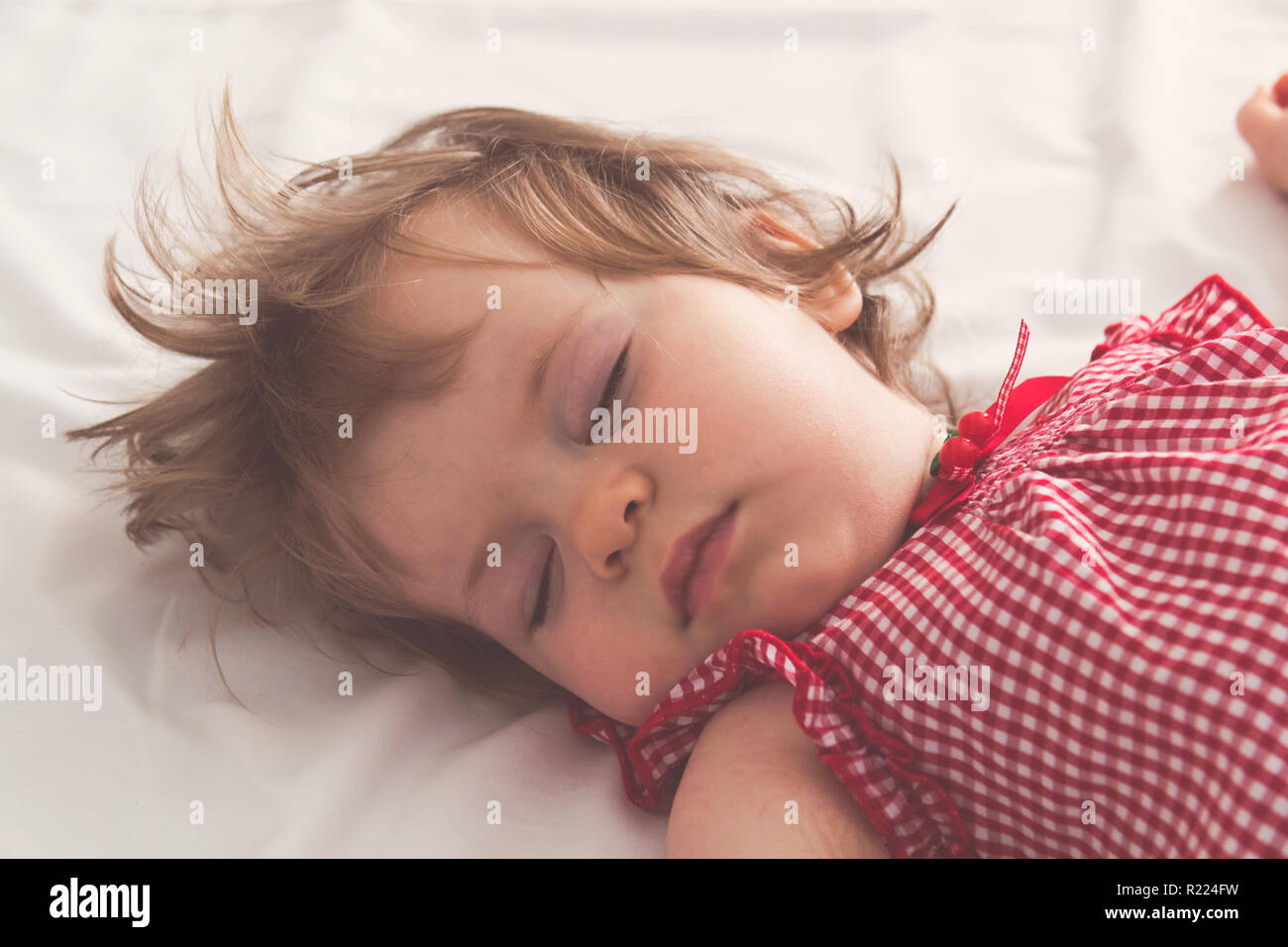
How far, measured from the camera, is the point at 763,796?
2.58 ft

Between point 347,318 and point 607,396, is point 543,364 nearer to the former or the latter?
point 607,396

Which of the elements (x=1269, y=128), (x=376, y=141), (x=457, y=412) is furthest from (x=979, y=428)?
(x=376, y=141)

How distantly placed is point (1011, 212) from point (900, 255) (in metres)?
0.22

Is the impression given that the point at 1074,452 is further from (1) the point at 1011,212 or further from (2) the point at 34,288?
(2) the point at 34,288

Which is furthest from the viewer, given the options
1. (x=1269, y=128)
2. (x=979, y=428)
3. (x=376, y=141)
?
(x=376, y=141)

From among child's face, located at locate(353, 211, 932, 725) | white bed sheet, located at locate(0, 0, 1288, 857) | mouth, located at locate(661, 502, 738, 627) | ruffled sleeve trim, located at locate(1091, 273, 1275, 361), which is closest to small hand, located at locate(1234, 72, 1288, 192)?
white bed sheet, located at locate(0, 0, 1288, 857)

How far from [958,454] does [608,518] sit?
1.02 feet

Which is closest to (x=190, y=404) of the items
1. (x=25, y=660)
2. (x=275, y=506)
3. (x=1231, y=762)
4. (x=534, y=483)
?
(x=275, y=506)

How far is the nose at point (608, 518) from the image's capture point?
84cm

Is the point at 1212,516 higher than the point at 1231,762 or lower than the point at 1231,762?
higher

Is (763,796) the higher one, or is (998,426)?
(998,426)

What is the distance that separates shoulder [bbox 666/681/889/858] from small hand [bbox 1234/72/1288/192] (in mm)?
928

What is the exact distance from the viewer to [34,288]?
1282mm

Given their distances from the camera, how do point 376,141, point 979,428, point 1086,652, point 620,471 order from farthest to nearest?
point 376,141, point 979,428, point 620,471, point 1086,652
